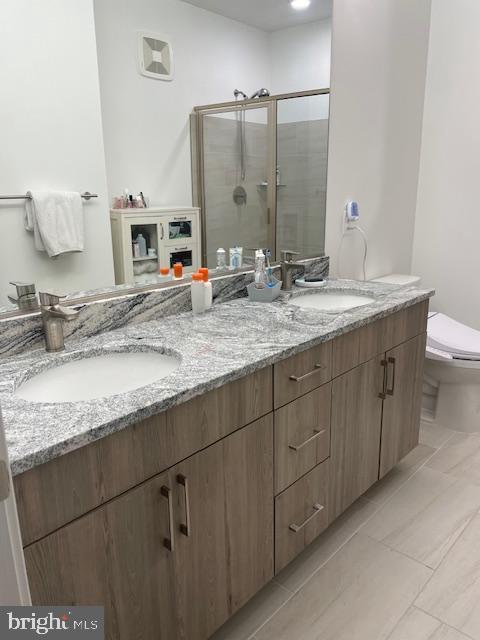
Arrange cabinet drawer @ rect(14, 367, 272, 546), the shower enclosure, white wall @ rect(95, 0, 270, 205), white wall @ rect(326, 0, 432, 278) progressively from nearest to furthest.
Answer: cabinet drawer @ rect(14, 367, 272, 546) → white wall @ rect(95, 0, 270, 205) → the shower enclosure → white wall @ rect(326, 0, 432, 278)

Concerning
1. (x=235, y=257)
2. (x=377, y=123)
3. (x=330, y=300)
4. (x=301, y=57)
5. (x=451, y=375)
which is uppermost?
(x=301, y=57)

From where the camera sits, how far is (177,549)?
1187 mm

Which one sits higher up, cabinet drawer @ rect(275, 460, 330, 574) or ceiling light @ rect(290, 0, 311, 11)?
ceiling light @ rect(290, 0, 311, 11)

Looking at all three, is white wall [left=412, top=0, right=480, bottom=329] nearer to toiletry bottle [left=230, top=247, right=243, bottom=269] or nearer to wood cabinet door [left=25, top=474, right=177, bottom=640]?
toiletry bottle [left=230, top=247, right=243, bottom=269]

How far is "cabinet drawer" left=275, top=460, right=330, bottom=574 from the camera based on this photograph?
5.03 feet

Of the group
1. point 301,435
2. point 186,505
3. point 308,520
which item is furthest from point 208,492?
point 308,520

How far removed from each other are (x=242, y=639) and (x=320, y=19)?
231 centimetres

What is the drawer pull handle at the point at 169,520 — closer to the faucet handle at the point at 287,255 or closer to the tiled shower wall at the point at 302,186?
the faucet handle at the point at 287,255

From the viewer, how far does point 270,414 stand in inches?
55.3

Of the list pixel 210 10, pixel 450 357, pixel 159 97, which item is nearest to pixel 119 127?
pixel 159 97

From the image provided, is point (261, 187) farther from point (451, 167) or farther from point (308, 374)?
point (451, 167)

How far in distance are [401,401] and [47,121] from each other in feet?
5.43

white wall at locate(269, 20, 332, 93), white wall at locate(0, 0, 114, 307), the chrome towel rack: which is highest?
white wall at locate(269, 20, 332, 93)

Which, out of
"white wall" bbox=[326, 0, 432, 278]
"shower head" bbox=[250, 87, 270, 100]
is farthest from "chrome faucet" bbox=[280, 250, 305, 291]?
"shower head" bbox=[250, 87, 270, 100]
